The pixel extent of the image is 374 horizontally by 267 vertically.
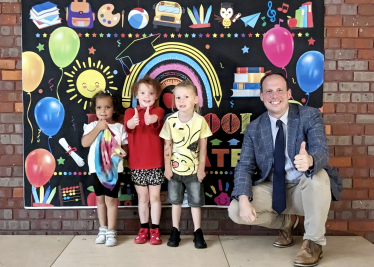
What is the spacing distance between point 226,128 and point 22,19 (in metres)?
1.88

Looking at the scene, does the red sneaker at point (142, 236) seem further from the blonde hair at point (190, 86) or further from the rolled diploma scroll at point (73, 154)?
the blonde hair at point (190, 86)

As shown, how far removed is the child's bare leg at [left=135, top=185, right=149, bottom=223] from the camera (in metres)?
2.73

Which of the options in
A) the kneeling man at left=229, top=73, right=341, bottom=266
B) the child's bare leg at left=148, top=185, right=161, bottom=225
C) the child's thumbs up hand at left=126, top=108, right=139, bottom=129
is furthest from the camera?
the child's bare leg at left=148, top=185, right=161, bottom=225

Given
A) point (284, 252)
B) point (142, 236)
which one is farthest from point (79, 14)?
point (284, 252)

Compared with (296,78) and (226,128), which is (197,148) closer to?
(226,128)

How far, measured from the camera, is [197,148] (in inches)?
104

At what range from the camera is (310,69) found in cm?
287

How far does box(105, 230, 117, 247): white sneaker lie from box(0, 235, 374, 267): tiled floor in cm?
4

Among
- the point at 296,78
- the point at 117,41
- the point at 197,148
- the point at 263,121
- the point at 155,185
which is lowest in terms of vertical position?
the point at 155,185

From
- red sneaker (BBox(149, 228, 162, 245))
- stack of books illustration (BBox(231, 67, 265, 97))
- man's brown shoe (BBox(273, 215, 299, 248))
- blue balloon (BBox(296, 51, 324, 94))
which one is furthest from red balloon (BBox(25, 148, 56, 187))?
blue balloon (BBox(296, 51, 324, 94))

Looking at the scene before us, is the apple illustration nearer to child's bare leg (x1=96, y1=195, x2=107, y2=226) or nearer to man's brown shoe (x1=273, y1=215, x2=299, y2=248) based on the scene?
man's brown shoe (x1=273, y1=215, x2=299, y2=248)

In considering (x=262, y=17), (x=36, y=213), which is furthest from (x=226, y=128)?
(x=36, y=213)

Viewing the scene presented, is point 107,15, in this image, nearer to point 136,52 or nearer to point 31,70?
point 136,52

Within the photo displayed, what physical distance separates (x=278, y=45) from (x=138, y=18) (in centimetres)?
116
